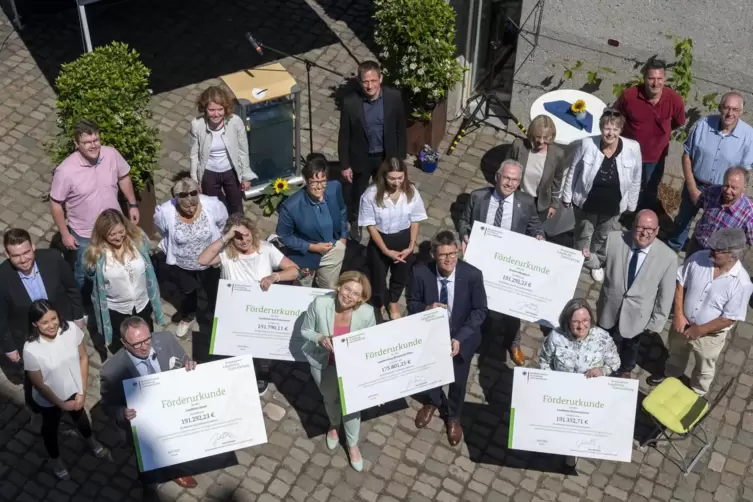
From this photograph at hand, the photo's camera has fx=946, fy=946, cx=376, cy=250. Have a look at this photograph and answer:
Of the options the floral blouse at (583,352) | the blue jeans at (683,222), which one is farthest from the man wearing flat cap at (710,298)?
the blue jeans at (683,222)

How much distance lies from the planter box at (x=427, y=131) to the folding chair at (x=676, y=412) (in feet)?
15.0

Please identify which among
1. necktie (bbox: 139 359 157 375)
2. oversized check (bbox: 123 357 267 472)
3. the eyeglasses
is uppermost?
the eyeglasses

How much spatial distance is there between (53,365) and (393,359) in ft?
8.94

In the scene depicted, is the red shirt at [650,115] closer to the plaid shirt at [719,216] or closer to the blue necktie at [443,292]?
the plaid shirt at [719,216]

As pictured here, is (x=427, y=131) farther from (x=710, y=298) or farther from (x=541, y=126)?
(x=710, y=298)

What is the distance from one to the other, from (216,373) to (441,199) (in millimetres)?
4554

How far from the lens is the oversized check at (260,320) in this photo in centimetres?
820

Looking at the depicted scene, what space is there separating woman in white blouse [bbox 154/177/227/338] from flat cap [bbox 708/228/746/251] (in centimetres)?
437

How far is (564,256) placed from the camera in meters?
8.57

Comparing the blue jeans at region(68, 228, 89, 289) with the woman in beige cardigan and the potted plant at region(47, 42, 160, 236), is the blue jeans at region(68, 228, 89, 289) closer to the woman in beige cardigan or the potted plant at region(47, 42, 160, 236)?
the potted plant at region(47, 42, 160, 236)

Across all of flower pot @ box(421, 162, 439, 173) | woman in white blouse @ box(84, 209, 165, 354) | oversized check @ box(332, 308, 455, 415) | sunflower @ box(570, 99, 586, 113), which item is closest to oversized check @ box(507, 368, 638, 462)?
oversized check @ box(332, 308, 455, 415)

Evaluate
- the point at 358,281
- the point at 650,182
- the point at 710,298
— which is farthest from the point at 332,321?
the point at 650,182

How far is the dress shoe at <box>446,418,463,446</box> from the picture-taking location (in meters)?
8.71

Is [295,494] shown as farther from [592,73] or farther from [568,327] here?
[592,73]
